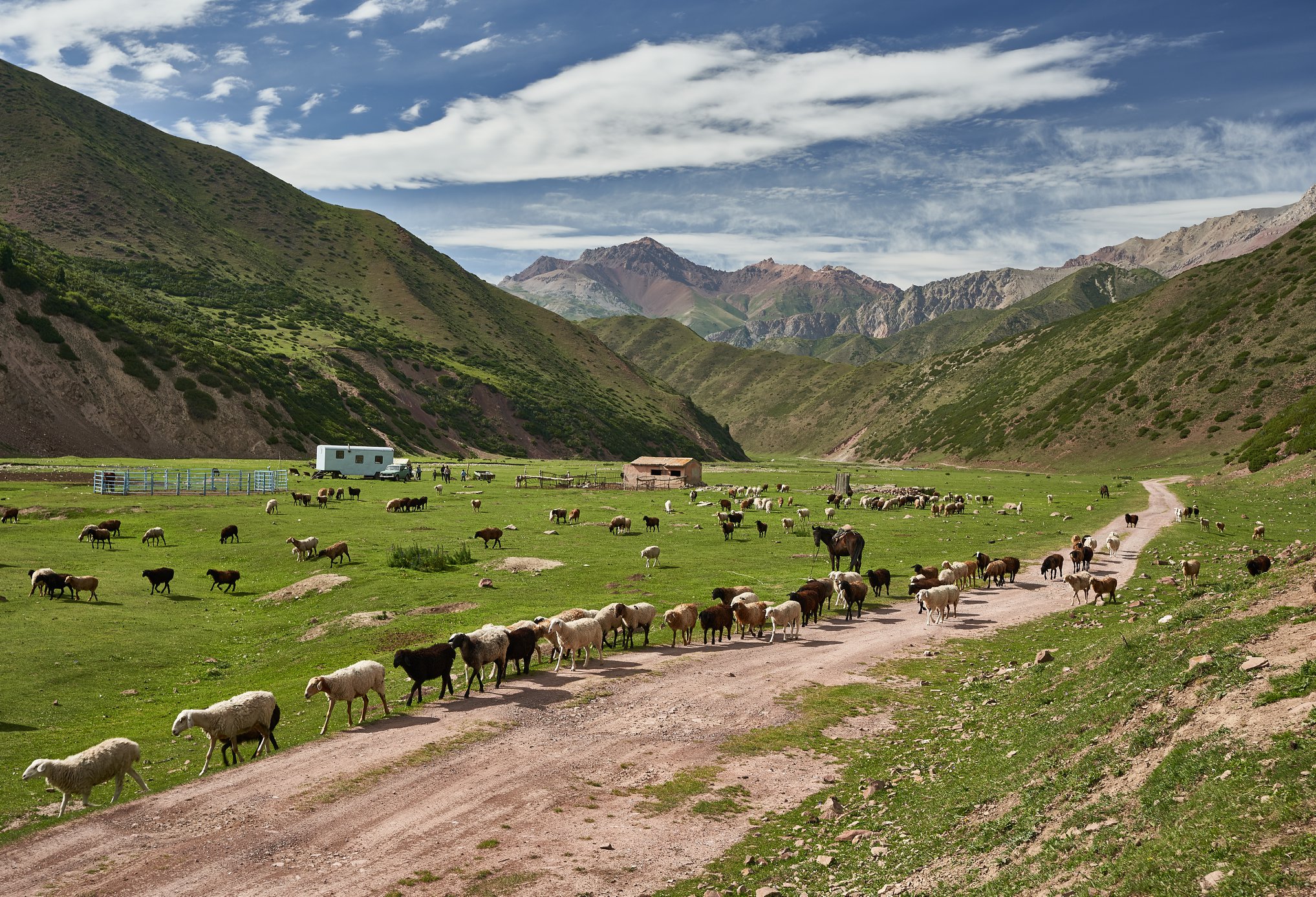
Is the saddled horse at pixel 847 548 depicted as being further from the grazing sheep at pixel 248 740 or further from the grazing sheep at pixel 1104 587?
the grazing sheep at pixel 248 740

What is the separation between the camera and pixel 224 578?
39.0m

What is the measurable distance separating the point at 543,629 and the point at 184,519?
4489 cm

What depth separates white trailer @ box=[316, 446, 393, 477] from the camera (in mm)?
99625

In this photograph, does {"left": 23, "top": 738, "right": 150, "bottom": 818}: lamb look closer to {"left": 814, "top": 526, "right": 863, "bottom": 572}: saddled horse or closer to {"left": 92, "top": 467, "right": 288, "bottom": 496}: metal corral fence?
{"left": 814, "top": 526, "right": 863, "bottom": 572}: saddled horse

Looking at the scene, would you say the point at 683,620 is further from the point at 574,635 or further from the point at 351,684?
the point at 351,684

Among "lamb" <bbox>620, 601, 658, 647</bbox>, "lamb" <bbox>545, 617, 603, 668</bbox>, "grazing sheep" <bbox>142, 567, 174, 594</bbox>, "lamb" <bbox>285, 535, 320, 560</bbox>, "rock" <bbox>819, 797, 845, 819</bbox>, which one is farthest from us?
"lamb" <bbox>285, 535, 320, 560</bbox>

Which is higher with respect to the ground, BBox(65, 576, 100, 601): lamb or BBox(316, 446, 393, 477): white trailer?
BBox(316, 446, 393, 477): white trailer

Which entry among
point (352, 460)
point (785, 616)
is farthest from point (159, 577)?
point (352, 460)

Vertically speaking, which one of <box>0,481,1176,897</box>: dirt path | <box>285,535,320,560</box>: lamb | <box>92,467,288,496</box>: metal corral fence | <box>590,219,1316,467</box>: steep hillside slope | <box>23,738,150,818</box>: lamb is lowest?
<box>0,481,1176,897</box>: dirt path

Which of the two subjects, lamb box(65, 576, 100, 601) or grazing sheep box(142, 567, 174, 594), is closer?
lamb box(65, 576, 100, 601)

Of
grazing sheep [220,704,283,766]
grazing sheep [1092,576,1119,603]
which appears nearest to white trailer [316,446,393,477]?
grazing sheep [220,704,283,766]

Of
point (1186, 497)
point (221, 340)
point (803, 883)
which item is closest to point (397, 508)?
point (803, 883)

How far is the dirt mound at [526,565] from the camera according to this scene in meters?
40.4

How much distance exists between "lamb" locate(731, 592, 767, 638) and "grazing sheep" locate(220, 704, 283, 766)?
Result: 16.4 m
